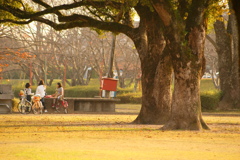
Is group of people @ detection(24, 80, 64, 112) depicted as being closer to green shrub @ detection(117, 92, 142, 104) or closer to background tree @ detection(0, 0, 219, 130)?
background tree @ detection(0, 0, 219, 130)

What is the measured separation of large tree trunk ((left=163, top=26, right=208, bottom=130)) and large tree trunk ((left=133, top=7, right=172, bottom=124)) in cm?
310

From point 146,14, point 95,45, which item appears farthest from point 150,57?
point 95,45

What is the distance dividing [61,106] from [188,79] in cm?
1558

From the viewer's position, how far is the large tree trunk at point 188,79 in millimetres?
17547

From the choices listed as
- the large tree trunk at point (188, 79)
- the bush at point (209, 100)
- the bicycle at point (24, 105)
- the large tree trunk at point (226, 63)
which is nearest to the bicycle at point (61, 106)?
the bicycle at point (24, 105)

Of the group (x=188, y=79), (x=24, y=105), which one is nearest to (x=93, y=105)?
(x=24, y=105)

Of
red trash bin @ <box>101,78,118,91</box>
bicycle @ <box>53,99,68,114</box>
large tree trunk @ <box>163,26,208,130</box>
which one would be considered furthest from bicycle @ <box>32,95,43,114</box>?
large tree trunk @ <box>163,26,208,130</box>

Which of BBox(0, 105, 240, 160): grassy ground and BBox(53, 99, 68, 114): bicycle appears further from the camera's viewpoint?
BBox(53, 99, 68, 114): bicycle

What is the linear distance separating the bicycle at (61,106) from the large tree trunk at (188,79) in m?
13.7

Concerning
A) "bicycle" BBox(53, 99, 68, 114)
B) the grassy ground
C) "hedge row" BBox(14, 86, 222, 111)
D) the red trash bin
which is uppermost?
the red trash bin

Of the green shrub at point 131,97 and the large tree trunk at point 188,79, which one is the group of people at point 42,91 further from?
the green shrub at point 131,97

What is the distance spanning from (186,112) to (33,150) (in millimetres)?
7942

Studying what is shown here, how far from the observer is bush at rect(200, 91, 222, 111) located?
36.3 metres

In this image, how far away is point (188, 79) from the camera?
17625 mm
